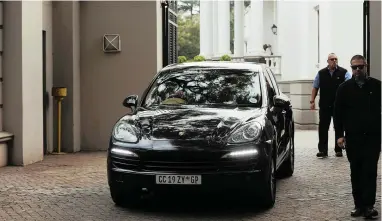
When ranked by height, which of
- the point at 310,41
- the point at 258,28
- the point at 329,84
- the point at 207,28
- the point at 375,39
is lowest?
the point at 329,84

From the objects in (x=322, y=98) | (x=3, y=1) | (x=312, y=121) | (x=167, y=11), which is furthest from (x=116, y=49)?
(x=312, y=121)

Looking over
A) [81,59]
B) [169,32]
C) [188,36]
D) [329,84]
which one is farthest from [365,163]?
[188,36]

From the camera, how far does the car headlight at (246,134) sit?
7.21m

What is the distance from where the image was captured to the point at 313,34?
22125mm

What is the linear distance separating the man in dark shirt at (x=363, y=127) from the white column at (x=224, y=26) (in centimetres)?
3499

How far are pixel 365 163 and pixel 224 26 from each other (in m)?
35.3

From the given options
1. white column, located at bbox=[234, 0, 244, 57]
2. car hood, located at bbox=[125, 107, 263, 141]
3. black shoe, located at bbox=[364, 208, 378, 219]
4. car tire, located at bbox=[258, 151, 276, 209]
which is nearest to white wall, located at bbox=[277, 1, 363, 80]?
white column, located at bbox=[234, 0, 244, 57]

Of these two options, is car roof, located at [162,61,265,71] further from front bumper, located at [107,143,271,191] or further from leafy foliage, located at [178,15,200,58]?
leafy foliage, located at [178,15,200,58]

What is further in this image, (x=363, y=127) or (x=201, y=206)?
(x=201, y=206)

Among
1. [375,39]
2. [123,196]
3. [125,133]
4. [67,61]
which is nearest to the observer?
[125,133]

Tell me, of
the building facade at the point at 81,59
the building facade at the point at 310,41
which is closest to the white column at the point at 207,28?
the building facade at the point at 310,41

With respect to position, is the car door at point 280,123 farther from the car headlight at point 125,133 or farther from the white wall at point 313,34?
the white wall at point 313,34

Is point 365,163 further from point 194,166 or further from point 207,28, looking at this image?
point 207,28

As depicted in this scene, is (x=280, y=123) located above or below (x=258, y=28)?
below
